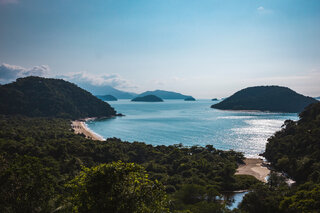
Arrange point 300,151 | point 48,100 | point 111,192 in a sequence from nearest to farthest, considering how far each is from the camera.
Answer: point 111,192 < point 300,151 < point 48,100

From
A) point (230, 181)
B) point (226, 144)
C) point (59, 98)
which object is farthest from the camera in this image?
point (59, 98)

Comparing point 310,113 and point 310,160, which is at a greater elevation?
point 310,113

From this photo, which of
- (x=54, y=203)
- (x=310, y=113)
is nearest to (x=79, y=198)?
(x=54, y=203)

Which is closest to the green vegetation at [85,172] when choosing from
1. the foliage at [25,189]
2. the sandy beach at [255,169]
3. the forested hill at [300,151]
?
the foliage at [25,189]

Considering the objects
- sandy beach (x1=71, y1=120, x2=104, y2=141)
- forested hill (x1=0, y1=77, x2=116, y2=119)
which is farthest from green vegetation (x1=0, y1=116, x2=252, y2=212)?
forested hill (x1=0, y1=77, x2=116, y2=119)

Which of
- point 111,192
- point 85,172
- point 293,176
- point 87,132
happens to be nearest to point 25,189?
point 85,172

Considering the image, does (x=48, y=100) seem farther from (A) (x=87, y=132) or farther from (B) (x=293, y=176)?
(B) (x=293, y=176)

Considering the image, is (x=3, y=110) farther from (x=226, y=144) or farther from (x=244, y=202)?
(x=244, y=202)
